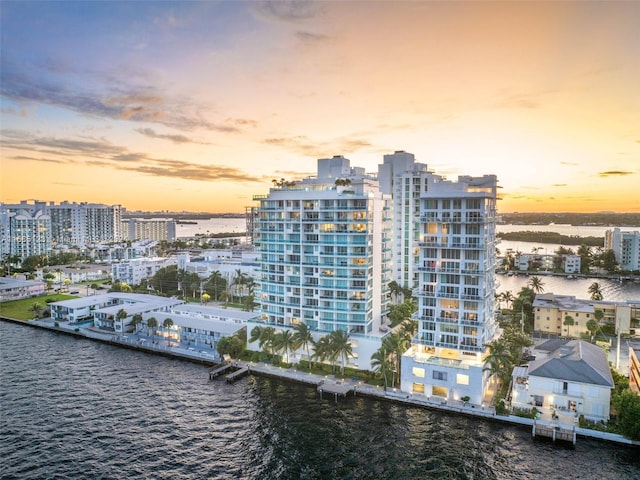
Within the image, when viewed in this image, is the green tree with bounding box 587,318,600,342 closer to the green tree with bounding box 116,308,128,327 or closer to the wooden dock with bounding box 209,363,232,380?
the wooden dock with bounding box 209,363,232,380

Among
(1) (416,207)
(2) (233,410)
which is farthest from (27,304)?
(1) (416,207)

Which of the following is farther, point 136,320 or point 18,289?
point 18,289

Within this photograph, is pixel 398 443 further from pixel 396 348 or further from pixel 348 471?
pixel 396 348

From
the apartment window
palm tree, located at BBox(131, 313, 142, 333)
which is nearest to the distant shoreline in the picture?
the apartment window

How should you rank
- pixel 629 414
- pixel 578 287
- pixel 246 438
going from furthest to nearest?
pixel 578 287 < pixel 246 438 < pixel 629 414

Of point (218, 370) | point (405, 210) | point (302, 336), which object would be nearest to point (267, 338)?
point (302, 336)

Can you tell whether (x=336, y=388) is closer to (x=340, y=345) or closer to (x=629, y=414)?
(x=340, y=345)
